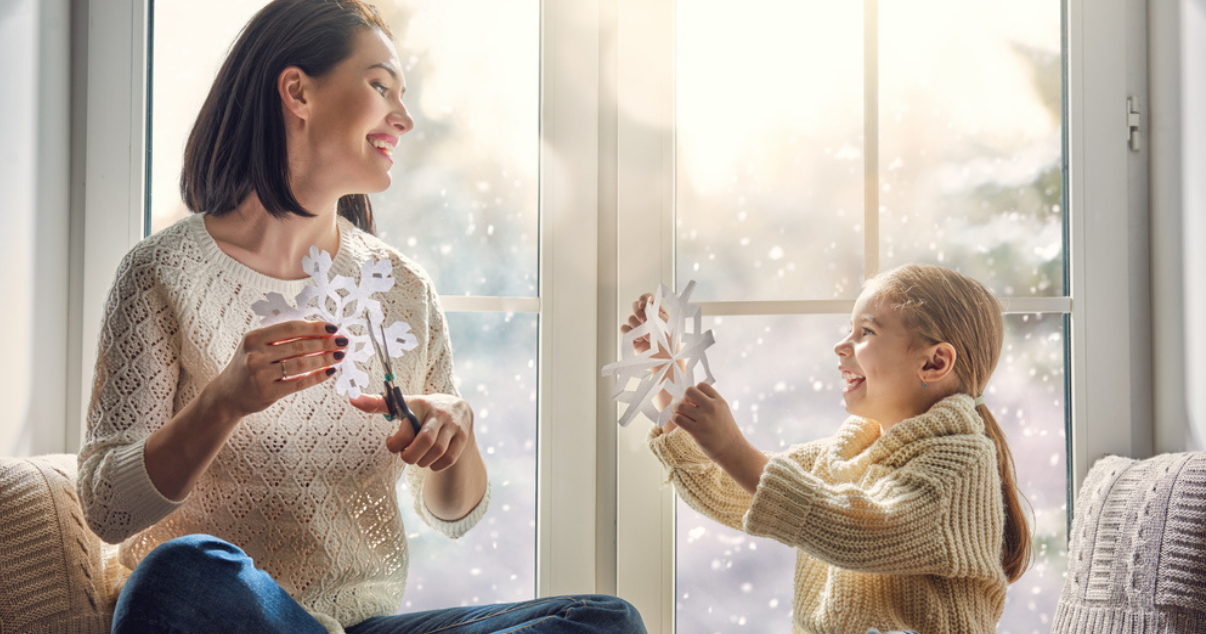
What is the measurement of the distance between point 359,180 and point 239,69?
0.23 m

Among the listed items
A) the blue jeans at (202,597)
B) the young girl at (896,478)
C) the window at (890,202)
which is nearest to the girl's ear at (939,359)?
the young girl at (896,478)

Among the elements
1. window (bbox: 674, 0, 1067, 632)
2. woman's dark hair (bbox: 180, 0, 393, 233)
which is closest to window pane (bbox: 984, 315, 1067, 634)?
window (bbox: 674, 0, 1067, 632)

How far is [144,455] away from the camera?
91cm

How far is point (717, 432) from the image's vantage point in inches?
41.3

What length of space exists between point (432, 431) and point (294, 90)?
536mm

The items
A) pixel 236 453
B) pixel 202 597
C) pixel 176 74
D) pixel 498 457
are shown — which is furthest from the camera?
pixel 498 457

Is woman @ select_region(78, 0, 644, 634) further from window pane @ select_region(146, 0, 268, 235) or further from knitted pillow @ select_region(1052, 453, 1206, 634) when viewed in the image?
knitted pillow @ select_region(1052, 453, 1206, 634)

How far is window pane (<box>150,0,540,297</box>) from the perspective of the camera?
130 cm

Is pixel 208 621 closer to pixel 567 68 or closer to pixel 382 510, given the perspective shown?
pixel 382 510

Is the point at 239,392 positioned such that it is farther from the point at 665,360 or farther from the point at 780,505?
the point at 780,505

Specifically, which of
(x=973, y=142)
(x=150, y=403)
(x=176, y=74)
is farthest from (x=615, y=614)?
(x=176, y=74)

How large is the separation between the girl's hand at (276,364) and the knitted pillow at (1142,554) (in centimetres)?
113

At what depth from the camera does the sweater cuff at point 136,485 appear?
0.91 meters

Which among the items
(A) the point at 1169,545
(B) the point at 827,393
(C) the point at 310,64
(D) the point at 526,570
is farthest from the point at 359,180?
(A) the point at 1169,545
